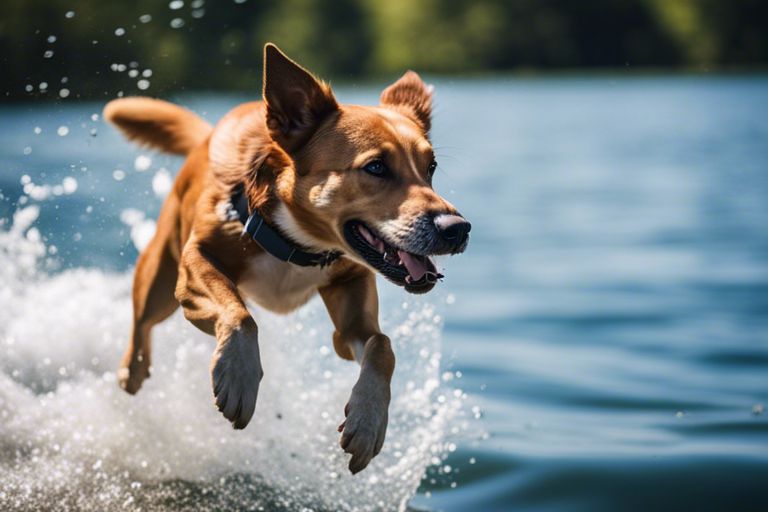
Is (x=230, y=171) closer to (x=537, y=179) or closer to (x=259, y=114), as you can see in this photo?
(x=259, y=114)

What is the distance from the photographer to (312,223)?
4.65 m

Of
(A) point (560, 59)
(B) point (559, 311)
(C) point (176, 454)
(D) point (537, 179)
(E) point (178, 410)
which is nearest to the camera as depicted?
(C) point (176, 454)

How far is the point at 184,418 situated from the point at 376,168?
250 centimetres

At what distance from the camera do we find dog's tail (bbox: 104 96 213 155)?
A: 238 inches

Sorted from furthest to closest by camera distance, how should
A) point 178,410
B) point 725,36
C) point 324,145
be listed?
point 725,36, point 178,410, point 324,145

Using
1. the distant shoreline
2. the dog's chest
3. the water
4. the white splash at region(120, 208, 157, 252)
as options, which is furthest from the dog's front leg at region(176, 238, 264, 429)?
the distant shoreline

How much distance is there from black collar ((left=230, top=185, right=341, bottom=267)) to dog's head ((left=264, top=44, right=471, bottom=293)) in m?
0.05

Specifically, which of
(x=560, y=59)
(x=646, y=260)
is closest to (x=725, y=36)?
(x=560, y=59)

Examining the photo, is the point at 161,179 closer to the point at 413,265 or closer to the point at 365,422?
the point at 413,265

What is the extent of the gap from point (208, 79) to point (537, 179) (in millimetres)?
11784

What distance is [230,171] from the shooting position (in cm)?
486

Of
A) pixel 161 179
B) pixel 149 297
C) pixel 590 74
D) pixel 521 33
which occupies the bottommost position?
pixel 590 74

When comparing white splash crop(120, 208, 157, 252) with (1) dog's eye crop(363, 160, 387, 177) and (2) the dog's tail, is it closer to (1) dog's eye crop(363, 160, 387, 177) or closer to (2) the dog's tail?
(2) the dog's tail

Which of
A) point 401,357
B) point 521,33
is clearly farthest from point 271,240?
point 521,33
